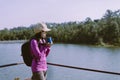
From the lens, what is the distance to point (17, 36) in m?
114

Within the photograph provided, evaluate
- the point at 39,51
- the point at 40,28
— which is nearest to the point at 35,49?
the point at 39,51

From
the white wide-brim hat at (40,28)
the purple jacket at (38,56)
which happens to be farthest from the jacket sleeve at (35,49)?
the white wide-brim hat at (40,28)

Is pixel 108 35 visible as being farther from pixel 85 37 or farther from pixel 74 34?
pixel 74 34

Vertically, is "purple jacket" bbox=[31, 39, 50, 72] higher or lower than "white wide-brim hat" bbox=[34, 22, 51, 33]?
lower

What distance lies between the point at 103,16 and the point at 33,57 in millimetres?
113317

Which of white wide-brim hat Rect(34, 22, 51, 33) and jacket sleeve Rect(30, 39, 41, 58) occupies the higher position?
white wide-brim hat Rect(34, 22, 51, 33)

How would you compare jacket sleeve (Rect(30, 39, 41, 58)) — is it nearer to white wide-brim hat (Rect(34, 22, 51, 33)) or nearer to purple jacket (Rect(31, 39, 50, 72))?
purple jacket (Rect(31, 39, 50, 72))

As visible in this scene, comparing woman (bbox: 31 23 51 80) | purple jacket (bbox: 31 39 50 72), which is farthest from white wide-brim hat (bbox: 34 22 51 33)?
purple jacket (bbox: 31 39 50 72)

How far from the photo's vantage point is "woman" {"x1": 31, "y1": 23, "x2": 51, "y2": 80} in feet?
14.4

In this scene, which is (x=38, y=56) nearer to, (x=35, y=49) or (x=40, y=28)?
(x=35, y=49)

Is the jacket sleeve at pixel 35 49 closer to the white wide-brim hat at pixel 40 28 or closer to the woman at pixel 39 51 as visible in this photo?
the woman at pixel 39 51

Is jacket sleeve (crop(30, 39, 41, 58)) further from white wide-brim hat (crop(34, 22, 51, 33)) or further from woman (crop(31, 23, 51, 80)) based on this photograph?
white wide-brim hat (crop(34, 22, 51, 33))

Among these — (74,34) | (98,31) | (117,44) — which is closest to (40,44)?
(117,44)

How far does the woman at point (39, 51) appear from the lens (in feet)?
14.4
